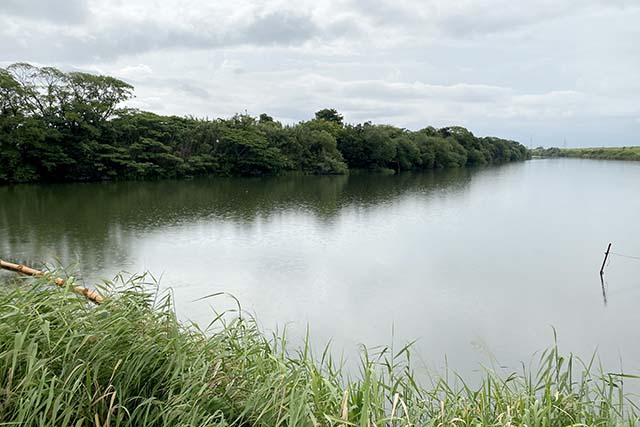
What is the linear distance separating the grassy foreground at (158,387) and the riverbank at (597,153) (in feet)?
217

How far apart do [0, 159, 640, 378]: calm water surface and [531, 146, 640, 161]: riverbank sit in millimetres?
52780

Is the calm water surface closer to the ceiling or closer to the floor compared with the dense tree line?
closer to the floor

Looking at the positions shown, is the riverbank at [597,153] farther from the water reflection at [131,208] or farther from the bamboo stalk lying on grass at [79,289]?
the bamboo stalk lying on grass at [79,289]

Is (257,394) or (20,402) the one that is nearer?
(20,402)

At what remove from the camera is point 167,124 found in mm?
23547

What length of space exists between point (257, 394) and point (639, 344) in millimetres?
4896

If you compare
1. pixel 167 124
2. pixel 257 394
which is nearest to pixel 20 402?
pixel 257 394

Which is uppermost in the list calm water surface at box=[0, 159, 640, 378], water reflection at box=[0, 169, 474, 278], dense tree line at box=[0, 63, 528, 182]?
dense tree line at box=[0, 63, 528, 182]

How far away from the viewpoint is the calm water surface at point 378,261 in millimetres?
5156

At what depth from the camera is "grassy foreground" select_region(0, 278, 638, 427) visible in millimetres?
1613

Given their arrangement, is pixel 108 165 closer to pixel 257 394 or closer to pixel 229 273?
pixel 229 273

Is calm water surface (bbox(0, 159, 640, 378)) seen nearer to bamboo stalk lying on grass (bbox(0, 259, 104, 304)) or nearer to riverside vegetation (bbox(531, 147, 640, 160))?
bamboo stalk lying on grass (bbox(0, 259, 104, 304))

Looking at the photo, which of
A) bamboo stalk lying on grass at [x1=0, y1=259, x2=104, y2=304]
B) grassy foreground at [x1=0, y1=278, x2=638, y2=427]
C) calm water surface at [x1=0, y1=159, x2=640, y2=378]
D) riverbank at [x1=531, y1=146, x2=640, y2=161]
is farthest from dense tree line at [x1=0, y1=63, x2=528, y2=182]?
riverbank at [x1=531, y1=146, x2=640, y2=161]

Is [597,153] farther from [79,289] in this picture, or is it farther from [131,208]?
[79,289]
